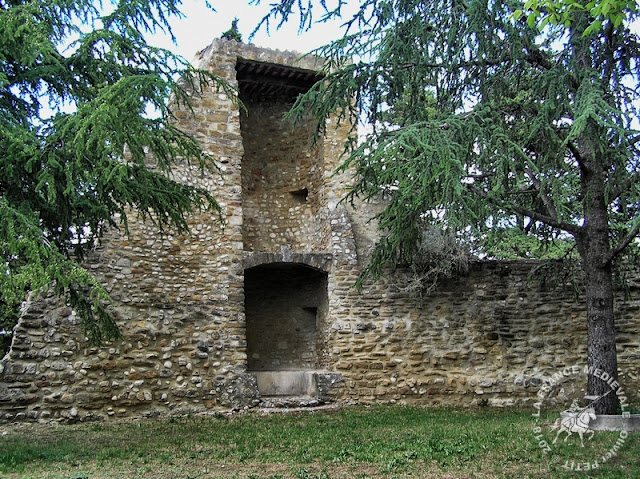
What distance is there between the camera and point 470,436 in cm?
618

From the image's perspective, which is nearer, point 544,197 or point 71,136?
point 71,136

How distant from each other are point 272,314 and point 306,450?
5.11 m

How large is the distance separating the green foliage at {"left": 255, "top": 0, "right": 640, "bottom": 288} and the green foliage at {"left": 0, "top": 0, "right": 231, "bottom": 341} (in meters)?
2.09

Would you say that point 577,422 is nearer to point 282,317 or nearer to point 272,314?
point 282,317

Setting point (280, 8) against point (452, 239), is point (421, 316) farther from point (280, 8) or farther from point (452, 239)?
point (280, 8)

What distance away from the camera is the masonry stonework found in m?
7.91

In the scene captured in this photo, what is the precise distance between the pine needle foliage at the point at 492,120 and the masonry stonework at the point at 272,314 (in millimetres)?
1571

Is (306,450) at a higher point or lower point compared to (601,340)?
lower

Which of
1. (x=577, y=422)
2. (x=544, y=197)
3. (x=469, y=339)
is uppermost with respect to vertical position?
(x=544, y=197)

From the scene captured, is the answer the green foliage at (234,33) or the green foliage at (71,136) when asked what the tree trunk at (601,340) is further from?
the green foliage at (234,33)

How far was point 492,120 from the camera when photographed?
263 inches

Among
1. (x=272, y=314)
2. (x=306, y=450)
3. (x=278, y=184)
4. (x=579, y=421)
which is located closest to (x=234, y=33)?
(x=278, y=184)

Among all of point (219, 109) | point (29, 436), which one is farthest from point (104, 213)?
point (219, 109)

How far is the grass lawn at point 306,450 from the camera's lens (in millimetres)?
4961
